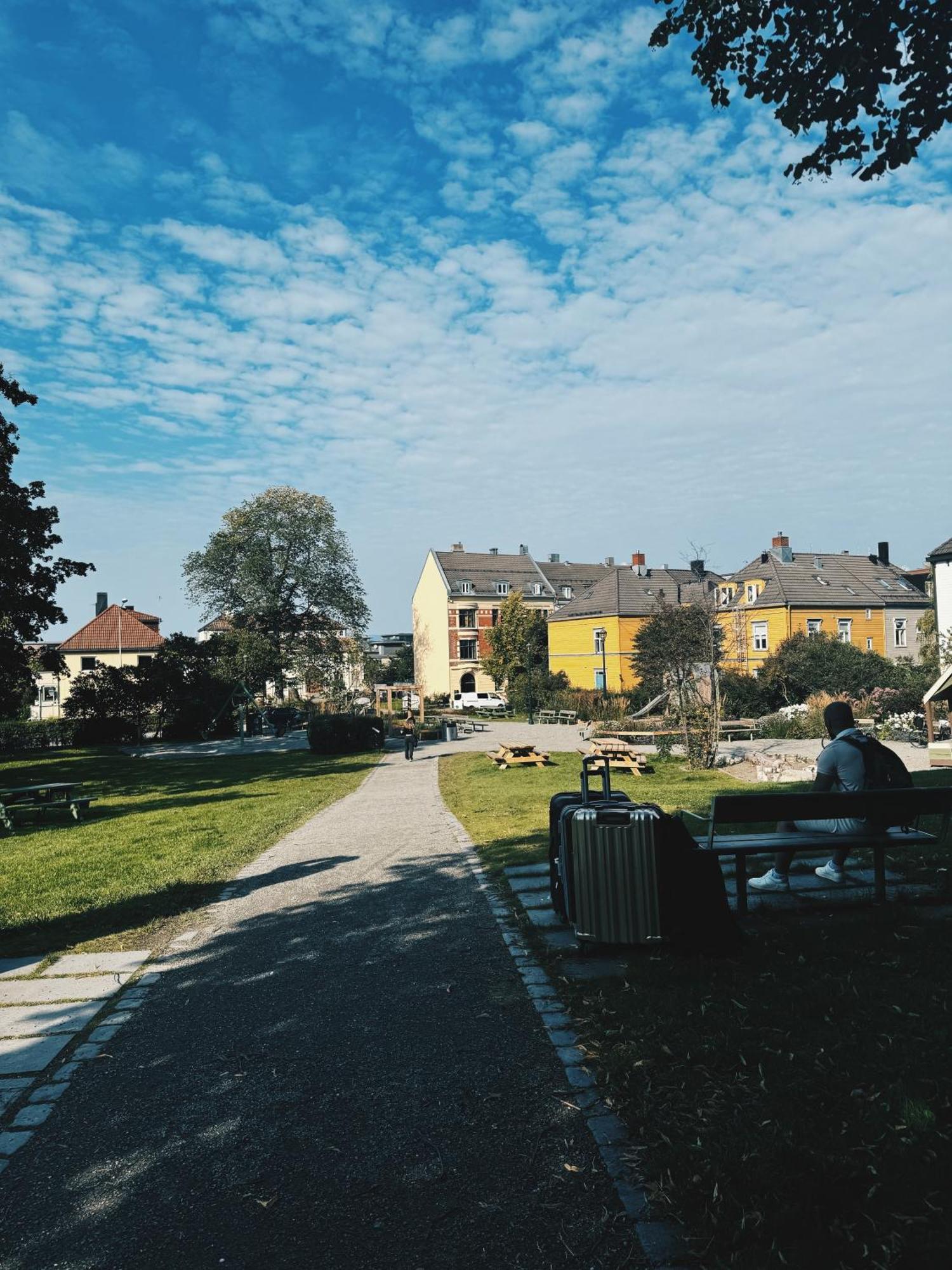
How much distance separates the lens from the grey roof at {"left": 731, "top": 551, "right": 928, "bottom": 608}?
46250 mm

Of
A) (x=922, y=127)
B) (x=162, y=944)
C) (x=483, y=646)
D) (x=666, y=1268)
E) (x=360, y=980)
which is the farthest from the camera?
(x=483, y=646)

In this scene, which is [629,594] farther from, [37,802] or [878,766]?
[878,766]

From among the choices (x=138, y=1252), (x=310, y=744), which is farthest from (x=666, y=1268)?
(x=310, y=744)

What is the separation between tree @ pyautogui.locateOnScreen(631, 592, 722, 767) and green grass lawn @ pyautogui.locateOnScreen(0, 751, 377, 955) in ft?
25.2

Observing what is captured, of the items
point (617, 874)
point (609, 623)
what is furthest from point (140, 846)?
point (609, 623)

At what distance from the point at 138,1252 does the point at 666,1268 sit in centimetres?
173

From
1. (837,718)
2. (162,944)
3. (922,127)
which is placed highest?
(922,127)

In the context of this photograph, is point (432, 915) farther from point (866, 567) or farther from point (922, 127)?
point (866, 567)

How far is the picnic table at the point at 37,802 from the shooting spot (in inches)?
547

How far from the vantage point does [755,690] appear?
36.1 m

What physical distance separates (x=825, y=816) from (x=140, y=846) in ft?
28.2

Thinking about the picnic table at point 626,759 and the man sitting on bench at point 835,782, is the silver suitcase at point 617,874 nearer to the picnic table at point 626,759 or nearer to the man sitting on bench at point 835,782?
the man sitting on bench at point 835,782

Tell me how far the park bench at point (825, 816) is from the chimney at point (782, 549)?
155 ft

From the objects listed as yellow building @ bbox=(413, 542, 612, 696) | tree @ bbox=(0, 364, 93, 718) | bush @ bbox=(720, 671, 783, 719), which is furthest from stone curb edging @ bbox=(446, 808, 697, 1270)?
yellow building @ bbox=(413, 542, 612, 696)
